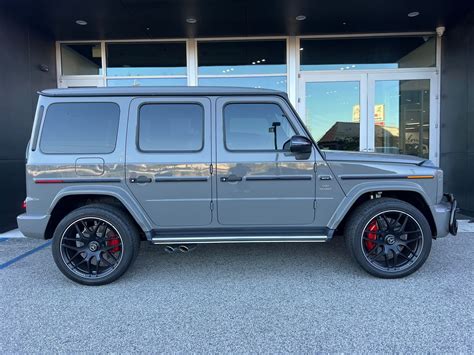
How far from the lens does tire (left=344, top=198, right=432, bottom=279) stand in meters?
3.66

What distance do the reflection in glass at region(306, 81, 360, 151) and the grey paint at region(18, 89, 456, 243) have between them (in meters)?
4.45

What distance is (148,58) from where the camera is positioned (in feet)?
27.0

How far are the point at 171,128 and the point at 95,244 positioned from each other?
1510mm

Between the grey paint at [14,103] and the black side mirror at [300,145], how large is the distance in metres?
5.32

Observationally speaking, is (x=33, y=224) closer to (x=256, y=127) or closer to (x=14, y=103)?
(x=256, y=127)

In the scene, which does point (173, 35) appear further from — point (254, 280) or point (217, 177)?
point (254, 280)

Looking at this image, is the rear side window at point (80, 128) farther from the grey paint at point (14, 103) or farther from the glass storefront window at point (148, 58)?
the glass storefront window at point (148, 58)

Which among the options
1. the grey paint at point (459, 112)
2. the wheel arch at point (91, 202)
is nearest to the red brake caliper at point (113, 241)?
the wheel arch at point (91, 202)

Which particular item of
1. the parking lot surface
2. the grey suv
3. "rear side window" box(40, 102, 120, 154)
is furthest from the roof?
the parking lot surface

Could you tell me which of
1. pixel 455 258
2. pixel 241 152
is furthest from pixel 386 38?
pixel 241 152

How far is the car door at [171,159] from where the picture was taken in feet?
12.0

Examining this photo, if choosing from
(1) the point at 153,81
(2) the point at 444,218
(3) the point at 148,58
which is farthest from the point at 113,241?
(3) the point at 148,58

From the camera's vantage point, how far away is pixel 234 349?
2520 mm

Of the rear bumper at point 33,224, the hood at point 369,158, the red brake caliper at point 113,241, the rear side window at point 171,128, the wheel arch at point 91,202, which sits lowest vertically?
the red brake caliper at point 113,241
